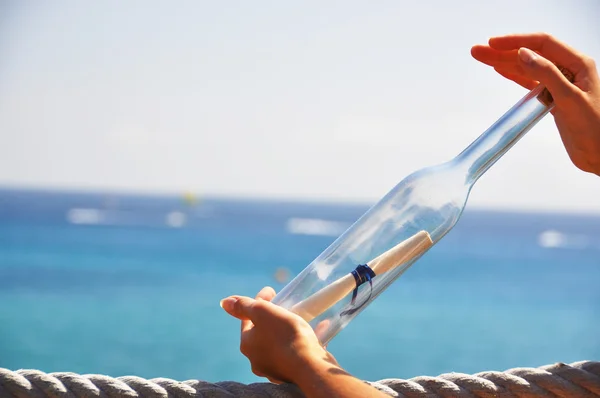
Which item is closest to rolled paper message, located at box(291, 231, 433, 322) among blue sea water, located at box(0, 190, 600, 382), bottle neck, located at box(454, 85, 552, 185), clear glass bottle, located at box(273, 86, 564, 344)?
clear glass bottle, located at box(273, 86, 564, 344)

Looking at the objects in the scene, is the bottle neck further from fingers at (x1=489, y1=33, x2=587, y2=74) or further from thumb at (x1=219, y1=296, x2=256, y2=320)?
thumb at (x1=219, y1=296, x2=256, y2=320)

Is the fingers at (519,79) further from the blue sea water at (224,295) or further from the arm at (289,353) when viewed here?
the blue sea water at (224,295)

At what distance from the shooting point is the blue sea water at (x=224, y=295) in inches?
355

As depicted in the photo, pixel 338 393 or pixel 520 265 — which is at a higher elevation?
pixel 520 265

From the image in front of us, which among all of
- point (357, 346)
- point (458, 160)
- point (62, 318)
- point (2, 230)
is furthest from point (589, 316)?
point (2, 230)

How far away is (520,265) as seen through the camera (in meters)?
23.4

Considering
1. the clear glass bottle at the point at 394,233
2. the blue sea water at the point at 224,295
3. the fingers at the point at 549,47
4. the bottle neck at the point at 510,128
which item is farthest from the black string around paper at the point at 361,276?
the blue sea water at the point at 224,295

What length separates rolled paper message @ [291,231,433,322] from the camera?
0.72m

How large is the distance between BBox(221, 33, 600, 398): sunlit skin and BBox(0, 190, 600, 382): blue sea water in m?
4.02

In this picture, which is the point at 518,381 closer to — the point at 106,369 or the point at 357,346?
the point at 106,369

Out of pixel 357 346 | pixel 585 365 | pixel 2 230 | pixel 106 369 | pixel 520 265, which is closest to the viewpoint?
pixel 585 365

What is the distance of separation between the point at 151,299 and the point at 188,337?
3.80 metres

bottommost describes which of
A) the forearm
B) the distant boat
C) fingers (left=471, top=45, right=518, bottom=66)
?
the forearm

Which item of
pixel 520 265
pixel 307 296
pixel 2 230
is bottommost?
pixel 307 296
